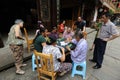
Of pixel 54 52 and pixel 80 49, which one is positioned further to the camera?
pixel 80 49

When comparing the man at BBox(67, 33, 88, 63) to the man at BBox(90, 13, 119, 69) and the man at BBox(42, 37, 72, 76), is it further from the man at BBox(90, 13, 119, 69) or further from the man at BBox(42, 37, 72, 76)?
the man at BBox(90, 13, 119, 69)

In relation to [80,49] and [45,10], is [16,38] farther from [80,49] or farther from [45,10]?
[45,10]

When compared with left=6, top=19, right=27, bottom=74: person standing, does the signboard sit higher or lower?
higher

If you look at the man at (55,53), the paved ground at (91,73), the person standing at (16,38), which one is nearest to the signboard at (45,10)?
the paved ground at (91,73)

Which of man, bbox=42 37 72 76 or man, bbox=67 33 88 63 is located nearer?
man, bbox=42 37 72 76

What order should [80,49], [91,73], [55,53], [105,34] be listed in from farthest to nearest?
[91,73] < [105,34] < [80,49] < [55,53]

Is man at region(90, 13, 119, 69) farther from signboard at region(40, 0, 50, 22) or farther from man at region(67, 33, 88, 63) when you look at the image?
signboard at region(40, 0, 50, 22)

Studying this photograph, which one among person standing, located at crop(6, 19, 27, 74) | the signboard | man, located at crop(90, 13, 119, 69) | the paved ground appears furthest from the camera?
the signboard

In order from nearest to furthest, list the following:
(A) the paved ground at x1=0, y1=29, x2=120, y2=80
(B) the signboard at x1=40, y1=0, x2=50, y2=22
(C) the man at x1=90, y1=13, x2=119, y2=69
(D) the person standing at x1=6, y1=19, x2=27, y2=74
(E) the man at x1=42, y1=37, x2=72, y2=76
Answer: (E) the man at x1=42, y1=37, x2=72, y2=76
(D) the person standing at x1=6, y1=19, x2=27, y2=74
(C) the man at x1=90, y1=13, x2=119, y2=69
(A) the paved ground at x1=0, y1=29, x2=120, y2=80
(B) the signboard at x1=40, y1=0, x2=50, y2=22

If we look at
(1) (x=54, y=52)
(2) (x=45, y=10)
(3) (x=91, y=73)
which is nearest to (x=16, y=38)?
(1) (x=54, y=52)

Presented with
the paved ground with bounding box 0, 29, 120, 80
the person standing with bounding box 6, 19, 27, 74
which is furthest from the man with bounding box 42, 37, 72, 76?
the person standing with bounding box 6, 19, 27, 74

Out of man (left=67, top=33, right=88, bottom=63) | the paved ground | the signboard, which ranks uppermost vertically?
the signboard

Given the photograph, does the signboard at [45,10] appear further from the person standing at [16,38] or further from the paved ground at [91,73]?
the person standing at [16,38]

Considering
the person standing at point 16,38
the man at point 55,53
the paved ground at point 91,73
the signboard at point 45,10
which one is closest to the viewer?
the man at point 55,53
